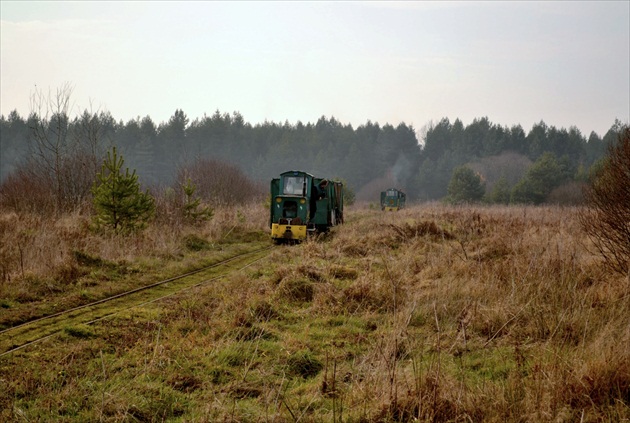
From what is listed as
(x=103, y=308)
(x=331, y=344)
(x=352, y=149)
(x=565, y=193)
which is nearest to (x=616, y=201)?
(x=331, y=344)

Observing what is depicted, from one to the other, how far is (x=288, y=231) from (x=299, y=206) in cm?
127

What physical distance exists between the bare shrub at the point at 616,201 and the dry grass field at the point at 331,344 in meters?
0.47

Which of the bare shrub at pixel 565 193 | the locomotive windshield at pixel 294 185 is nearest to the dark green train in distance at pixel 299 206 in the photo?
the locomotive windshield at pixel 294 185

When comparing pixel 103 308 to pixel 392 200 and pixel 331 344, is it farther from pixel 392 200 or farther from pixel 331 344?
pixel 392 200

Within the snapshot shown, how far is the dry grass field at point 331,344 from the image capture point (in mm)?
4277

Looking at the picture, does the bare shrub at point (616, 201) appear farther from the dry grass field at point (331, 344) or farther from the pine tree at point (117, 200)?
the pine tree at point (117, 200)

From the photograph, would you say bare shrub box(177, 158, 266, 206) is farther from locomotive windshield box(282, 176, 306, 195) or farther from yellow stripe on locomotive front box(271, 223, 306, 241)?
yellow stripe on locomotive front box(271, 223, 306, 241)

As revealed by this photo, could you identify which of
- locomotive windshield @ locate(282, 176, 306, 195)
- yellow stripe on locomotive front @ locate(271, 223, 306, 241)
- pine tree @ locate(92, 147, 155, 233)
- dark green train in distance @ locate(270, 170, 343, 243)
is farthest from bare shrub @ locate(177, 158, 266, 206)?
pine tree @ locate(92, 147, 155, 233)

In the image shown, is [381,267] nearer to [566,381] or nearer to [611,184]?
[611,184]

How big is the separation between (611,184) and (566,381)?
5.64m

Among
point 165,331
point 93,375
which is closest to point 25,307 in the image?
point 165,331

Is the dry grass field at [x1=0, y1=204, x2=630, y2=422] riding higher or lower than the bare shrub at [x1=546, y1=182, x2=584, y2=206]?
lower

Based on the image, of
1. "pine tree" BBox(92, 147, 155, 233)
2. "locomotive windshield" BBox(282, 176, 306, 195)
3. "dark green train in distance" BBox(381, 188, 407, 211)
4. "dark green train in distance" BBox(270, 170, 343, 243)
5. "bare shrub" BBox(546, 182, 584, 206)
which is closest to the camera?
"pine tree" BBox(92, 147, 155, 233)

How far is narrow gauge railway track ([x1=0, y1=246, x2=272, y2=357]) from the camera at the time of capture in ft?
22.7
